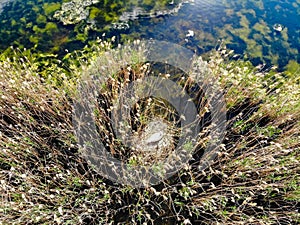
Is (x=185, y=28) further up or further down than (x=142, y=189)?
further up

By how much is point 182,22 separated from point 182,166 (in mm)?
3624

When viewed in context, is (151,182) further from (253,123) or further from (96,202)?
(253,123)

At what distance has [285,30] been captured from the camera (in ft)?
20.0

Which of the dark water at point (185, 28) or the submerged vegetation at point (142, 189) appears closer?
the submerged vegetation at point (142, 189)

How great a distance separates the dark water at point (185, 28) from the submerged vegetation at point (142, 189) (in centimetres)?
225

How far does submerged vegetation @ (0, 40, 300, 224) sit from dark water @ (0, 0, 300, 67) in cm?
225

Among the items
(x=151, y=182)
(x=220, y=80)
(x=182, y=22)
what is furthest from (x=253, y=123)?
(x=182, y=22)

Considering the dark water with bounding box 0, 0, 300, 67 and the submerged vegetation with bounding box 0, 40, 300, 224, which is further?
the dark water with bounding box 0, 0, 300, 67

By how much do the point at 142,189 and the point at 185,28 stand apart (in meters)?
3.61

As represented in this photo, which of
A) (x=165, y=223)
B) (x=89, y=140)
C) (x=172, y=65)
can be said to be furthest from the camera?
(x=172, y=65)

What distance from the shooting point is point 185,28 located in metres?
5.79

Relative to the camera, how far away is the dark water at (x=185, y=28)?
554 centimetres

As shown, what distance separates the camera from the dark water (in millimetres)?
5535

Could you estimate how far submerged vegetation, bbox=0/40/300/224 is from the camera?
8.86ft
